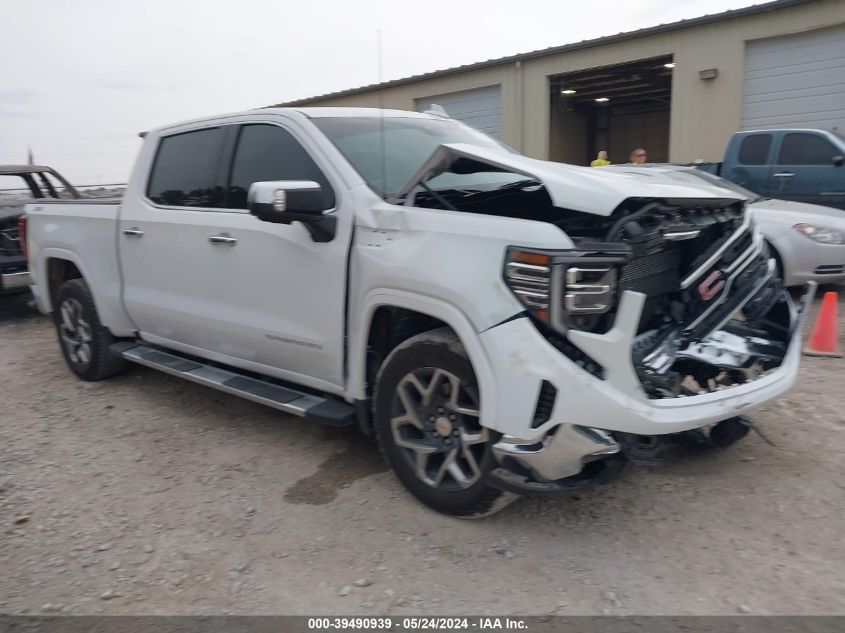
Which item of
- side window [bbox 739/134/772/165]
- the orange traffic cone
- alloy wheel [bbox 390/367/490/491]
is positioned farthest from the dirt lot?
side window [bbox 739/134/772/165]

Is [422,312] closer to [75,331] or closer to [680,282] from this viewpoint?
[680,282]

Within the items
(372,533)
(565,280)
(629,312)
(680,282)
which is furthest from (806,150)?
(372,533)

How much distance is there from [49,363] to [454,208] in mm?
4661

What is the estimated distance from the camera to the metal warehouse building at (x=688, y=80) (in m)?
12.5

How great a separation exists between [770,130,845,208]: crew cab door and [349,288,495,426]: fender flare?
25.3 feet

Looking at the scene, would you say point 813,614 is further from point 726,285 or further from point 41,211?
point 41,211

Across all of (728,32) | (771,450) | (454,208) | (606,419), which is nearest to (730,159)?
(728,32)

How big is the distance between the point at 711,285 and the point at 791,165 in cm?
702

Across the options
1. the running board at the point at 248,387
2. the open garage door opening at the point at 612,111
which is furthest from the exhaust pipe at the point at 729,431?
the open garage door opening at the point at 612,111

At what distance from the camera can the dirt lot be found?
2678 mm

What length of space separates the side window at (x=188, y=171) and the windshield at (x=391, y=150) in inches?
35.5

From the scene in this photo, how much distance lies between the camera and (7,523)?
3354 mm

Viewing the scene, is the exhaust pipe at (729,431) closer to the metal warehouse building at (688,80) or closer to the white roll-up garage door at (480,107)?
the metal warehouse building at (688,80)

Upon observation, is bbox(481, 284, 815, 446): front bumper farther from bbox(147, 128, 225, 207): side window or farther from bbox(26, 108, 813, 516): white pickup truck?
bbox(147, 128, 225, 207): side window
